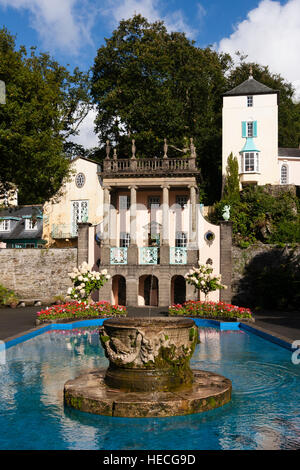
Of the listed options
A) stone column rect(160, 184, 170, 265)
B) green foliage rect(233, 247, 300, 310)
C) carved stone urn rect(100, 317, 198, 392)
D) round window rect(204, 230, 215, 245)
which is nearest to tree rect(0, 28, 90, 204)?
stone column rect(160, 184, 170, 265)

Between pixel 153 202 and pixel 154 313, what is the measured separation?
907 cm

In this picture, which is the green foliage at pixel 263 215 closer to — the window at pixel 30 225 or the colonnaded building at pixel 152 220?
the colonnaded building at pixel 152 220

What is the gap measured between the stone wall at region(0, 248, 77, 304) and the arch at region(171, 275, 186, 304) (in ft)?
21.6

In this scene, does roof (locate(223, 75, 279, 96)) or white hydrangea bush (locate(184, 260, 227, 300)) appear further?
roof (locate(223, 75, 279, 96))

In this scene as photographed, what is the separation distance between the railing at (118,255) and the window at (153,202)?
12.2 feet

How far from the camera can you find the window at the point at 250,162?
36031 mm

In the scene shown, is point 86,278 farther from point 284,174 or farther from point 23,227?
point 23,227

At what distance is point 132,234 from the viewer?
2778cm

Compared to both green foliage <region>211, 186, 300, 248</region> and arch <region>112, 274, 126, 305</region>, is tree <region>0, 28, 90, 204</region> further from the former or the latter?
green foliage <region>211, 186, 300, 248</region>

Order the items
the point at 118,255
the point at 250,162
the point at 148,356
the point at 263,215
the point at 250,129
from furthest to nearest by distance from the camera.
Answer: the point at 250,129
the point at 250,162
the point at 263,215
the point at 118,255
the point at 148,356

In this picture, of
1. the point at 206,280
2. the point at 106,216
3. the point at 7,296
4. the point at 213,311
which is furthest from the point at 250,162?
the point at 7,296

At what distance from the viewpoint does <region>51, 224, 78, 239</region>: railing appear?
35.9 metres

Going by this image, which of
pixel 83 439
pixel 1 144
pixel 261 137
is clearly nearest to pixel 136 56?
pixel 261 137

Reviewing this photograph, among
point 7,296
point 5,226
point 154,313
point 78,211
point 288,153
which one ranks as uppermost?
point 288,153
